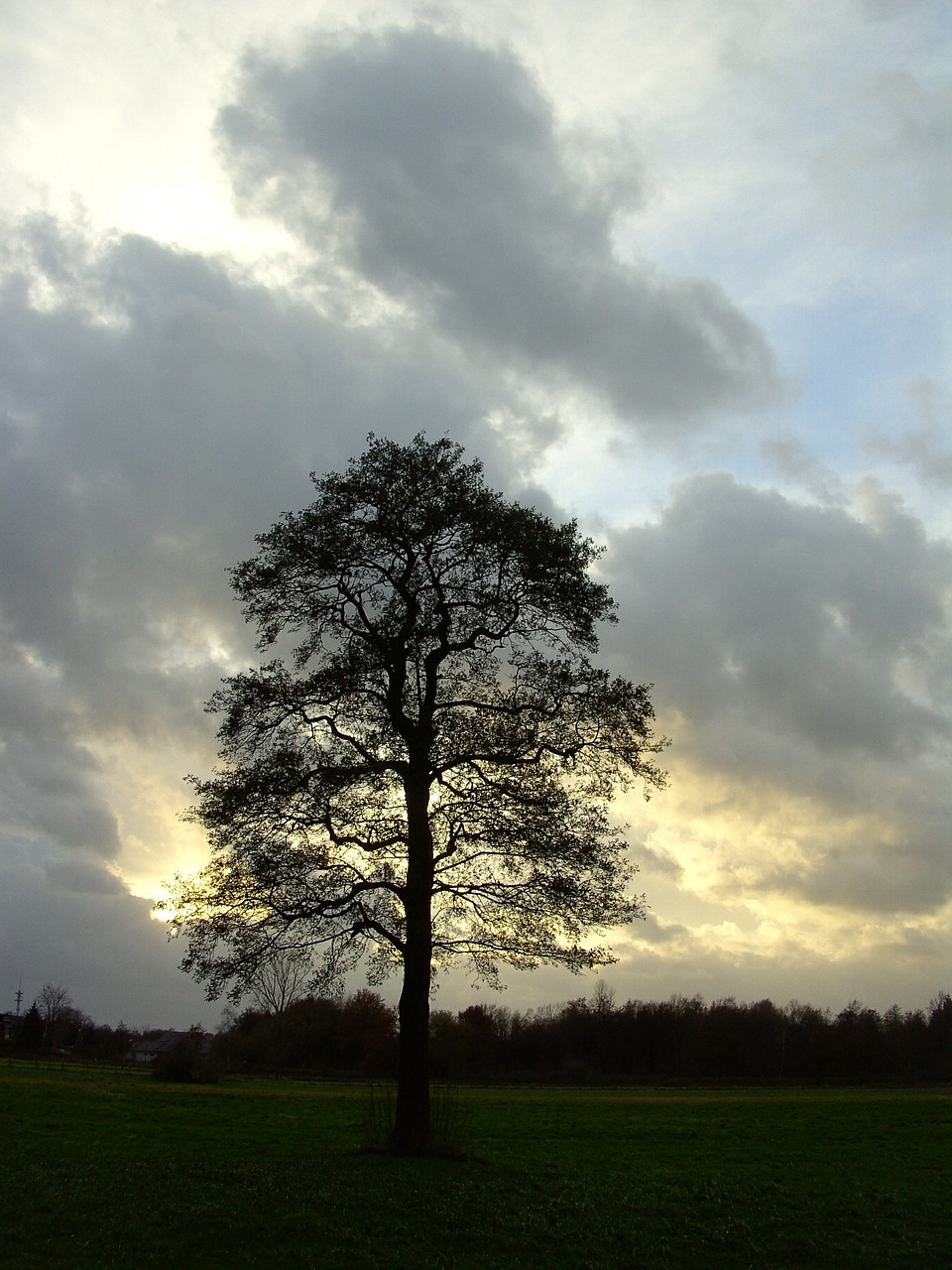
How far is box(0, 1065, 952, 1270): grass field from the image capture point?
471 inches

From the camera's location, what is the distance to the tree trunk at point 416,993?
17609 mm

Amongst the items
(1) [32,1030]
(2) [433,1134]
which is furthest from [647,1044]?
(2) [433,1134]

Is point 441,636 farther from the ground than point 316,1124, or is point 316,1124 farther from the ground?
point 441,636

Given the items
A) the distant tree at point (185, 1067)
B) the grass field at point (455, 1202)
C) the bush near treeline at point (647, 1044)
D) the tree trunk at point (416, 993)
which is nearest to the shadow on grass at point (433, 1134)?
the tree trunk at point (416, 993)

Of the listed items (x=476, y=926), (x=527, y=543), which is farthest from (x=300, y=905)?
(x=527, y=543)

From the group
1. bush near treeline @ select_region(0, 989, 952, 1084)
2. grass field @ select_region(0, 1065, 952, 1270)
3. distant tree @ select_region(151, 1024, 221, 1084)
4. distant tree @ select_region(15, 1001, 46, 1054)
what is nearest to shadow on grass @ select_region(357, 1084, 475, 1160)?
grass field @ select_region(0, 1065, 952, 1270)

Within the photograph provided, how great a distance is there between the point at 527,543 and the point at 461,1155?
12171mm

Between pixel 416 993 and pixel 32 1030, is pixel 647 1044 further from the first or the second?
pixel 416 993

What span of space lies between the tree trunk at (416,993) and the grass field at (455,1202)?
3.13 feet

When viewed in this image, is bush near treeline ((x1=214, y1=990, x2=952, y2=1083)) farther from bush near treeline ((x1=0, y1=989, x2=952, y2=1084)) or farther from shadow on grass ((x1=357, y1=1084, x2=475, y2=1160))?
shadow on grass ((x1=357, y1=1084, x2=475, y2=1160))

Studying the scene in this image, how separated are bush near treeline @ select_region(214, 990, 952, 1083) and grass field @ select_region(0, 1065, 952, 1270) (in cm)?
8073

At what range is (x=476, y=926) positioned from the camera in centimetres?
1872

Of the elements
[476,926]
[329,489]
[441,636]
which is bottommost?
A: [476,926]

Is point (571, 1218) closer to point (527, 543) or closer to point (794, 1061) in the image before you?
point (527, 543)
